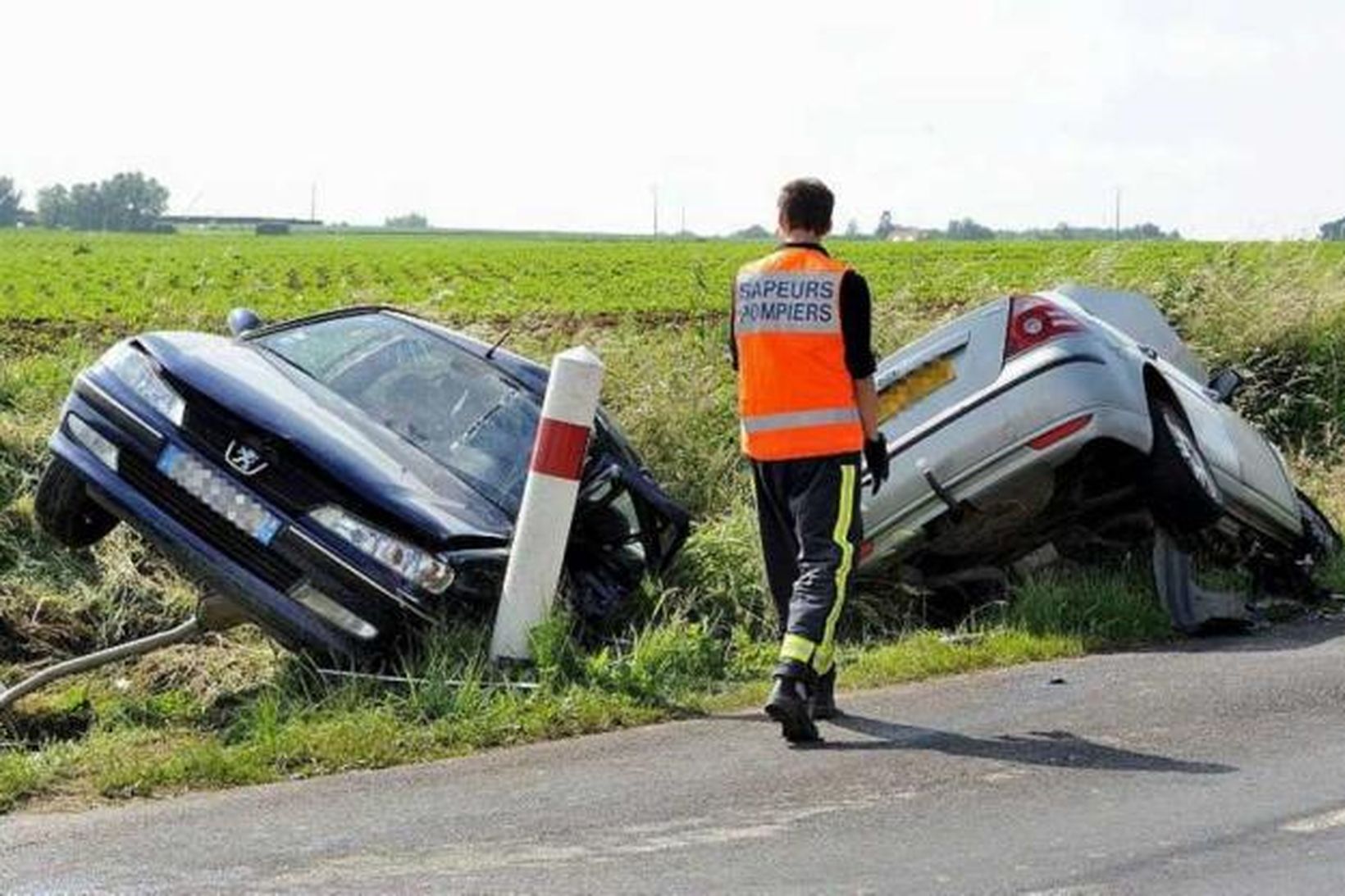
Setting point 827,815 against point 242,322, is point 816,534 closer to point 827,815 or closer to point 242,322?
point 827,815

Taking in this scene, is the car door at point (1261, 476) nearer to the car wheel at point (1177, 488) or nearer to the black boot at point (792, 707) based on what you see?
the car wheel at point (1177, 488)

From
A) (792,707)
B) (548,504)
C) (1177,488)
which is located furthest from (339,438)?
(1177,488)

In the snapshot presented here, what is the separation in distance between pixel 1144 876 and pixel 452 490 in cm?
403

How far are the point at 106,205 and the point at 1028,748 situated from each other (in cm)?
10511

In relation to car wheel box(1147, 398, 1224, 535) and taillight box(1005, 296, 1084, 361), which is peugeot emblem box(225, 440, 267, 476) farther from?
car wheel box(1147, 398, 1224, 535)

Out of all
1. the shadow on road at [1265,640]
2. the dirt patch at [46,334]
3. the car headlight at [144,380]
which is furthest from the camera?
the dirt patch at [46,334]

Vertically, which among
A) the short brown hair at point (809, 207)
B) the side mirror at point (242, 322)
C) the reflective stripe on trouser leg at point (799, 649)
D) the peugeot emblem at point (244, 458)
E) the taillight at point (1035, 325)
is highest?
the short brown hair at point (809, 207)

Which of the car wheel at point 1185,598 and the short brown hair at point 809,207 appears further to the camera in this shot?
the car wheel at point 1185,598

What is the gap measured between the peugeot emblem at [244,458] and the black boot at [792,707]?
7.92 ft

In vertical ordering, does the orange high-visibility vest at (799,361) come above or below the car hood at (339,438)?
above

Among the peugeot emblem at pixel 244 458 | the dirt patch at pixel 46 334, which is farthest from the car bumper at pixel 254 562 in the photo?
the dirt patch at pixel 46 334

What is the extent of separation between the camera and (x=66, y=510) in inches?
347

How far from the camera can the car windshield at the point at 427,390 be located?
8805 millimetres

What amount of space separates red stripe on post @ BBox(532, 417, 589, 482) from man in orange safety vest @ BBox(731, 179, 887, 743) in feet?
3.22
